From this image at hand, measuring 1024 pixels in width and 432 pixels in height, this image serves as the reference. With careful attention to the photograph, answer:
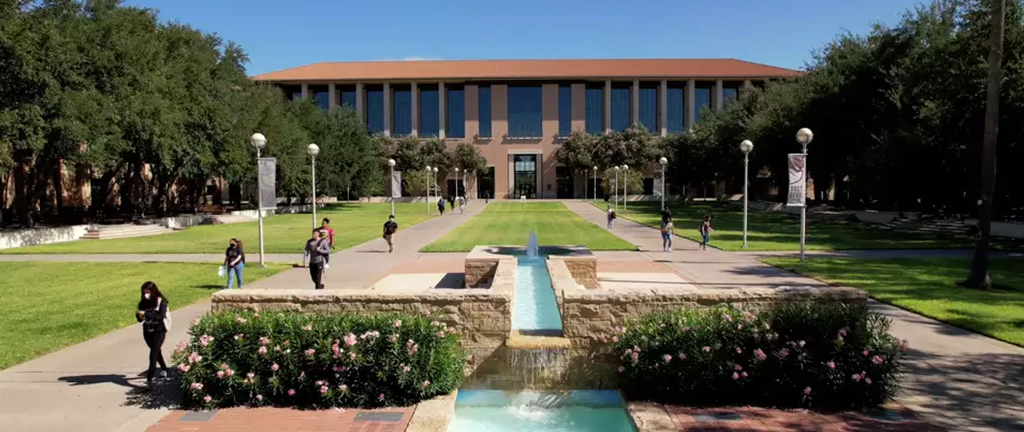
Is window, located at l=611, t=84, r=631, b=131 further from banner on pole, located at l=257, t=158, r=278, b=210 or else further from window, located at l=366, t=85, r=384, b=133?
banner on pole, located at l=257, t=158, r=278, b=210

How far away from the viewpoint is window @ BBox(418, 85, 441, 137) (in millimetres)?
90250

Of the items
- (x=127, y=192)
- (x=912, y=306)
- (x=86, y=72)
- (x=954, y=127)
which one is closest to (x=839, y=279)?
(x=912, y=306)

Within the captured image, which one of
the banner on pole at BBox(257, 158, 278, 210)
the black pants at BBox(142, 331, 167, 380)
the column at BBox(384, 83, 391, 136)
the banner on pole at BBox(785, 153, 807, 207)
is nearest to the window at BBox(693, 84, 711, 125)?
the column at BBox(384, 83, 391, 136)

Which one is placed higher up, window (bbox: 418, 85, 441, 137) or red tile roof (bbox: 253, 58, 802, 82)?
red tile roof (bbox: 253, 58, 802, 82)

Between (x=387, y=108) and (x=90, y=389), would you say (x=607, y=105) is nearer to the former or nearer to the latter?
(x=387, y=108)

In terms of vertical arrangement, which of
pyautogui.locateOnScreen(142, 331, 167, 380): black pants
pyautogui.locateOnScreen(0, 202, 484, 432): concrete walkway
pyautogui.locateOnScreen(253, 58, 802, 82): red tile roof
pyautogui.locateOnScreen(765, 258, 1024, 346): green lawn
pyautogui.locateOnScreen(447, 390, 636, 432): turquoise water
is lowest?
pyautogui.locateOnScreen(447, 390, 636, 432): turquoise water

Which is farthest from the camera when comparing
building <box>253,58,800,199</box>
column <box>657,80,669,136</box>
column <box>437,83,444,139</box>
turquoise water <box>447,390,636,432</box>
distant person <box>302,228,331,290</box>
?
column <box>657,80,669,136</box>

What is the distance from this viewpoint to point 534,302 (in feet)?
39.7

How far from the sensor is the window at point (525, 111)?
89.1m

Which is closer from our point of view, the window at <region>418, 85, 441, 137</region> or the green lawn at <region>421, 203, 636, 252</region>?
the green lawn at <region>421, 203, 636, 252</region>

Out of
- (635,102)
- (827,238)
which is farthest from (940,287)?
(635,102)

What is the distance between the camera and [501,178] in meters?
89.8

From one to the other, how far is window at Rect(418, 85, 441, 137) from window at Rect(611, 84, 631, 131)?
84.2 feet

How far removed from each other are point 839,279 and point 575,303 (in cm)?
1130
